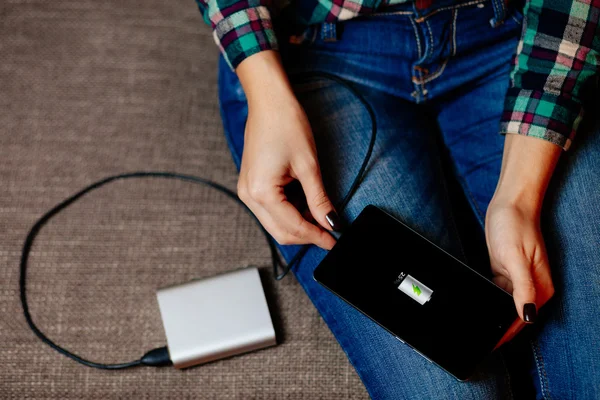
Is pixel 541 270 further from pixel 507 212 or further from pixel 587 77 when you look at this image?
pixel 587 77

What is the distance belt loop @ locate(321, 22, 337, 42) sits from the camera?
74 centimetres

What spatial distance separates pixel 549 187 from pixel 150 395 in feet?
2.14

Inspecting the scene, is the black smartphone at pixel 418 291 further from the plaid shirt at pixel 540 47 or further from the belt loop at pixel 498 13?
the belt loop at pixel 498 13

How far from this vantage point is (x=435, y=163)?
0.80 m

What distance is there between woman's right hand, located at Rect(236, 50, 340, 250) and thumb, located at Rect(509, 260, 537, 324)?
22cm

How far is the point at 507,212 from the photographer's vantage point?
2.23ft

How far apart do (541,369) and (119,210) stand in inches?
26.9

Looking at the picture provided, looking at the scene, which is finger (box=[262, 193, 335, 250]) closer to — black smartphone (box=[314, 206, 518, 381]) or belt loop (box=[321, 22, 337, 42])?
black smartphone (box=[314, 206, 518, 381])

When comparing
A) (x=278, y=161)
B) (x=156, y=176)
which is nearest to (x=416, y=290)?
(x=278, y=161)

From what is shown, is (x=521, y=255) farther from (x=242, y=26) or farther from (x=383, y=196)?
(x=242, y=26)

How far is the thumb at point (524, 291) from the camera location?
0.62 meters

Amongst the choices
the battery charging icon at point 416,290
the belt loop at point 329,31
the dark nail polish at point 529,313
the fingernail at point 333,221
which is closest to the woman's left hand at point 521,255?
the dark nail polish at point 529,313

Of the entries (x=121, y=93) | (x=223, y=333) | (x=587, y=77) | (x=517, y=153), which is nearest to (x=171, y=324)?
(x=223, y=333)

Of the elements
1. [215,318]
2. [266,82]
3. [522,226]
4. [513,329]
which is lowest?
[215,318]
